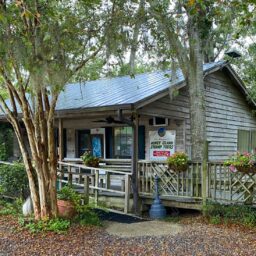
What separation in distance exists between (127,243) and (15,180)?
12.9 ft

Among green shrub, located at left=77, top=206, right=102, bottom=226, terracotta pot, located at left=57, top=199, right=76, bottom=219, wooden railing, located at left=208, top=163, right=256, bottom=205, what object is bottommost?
green shrub, located at left=77, top=206, right=102, bottom=226

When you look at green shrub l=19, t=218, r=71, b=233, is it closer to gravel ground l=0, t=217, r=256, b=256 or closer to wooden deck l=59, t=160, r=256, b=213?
gravel ground l=0, t=217, r=256, b=256

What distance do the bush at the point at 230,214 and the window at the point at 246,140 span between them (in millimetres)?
6910

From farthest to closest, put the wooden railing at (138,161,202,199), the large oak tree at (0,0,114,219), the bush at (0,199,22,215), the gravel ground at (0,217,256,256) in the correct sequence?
1. the wooden railing at (138,161,202,199)
2. the bush at (0,199,22,215)
3. the large oak tree at (0,0,114,219)
4. the gravel ground at (0,217,256,256)

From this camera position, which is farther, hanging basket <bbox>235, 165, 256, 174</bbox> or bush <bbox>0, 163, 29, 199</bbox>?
bush <bbox>0, 163, 29, 199</bbox>

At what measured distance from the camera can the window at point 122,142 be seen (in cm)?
1152

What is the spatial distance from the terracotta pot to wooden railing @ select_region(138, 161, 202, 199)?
2.09 meters

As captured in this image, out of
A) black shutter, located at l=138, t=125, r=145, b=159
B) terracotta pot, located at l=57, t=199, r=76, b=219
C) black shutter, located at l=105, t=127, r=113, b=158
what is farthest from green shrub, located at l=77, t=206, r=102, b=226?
black shutter, located at l=105, t=127, r=113, b=158

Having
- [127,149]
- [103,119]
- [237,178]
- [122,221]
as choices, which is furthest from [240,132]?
[122,221]

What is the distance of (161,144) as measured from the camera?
10750 millimetres

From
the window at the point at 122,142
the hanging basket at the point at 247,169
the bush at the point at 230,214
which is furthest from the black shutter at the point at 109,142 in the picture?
the hanging basket at the point at 247,169

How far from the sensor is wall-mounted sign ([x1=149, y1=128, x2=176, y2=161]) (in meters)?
10.5

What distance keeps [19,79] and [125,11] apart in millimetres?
2365

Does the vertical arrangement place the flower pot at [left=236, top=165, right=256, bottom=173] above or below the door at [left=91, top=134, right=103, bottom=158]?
below
